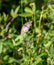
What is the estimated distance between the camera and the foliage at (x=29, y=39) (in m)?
2.15

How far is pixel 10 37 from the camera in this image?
2.60 meters

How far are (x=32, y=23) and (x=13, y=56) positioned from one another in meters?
0.47

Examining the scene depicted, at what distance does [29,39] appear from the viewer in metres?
2.41

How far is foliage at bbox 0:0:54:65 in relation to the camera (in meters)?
2.15

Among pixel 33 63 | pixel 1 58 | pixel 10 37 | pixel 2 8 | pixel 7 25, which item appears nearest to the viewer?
pixel 33 63

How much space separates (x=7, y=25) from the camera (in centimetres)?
282

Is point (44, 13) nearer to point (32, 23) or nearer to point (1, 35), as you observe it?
point (32, 23)

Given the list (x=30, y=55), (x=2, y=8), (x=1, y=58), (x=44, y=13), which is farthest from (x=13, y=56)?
(x=2, y=8)

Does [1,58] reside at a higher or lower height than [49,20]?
lower

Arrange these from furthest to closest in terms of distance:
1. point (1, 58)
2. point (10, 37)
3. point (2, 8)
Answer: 1. point (2, 8)
2. point (10, 37)
3. point (1, 58)

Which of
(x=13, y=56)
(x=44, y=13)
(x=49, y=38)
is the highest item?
(x=44, y=13)

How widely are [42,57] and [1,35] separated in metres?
0.71

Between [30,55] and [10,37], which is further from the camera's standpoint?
[10,37]

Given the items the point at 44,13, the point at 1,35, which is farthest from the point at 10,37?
the point at 44,13
